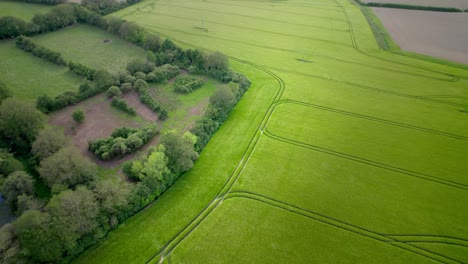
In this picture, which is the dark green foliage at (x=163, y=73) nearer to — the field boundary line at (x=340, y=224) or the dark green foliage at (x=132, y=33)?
the dark green foliage at (x=132, y=33)

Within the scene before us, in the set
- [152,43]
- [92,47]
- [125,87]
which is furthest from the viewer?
[92,47]

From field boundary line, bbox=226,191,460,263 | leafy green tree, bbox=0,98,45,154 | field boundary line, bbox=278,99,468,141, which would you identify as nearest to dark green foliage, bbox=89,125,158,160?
leafy green tree, bbox=0,98,45,154

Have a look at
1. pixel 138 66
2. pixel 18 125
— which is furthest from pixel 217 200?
pixel 138 66

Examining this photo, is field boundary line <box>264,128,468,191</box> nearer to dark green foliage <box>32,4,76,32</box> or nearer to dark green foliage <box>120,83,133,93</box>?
dark green foliage <box>120,83,133,93</box>

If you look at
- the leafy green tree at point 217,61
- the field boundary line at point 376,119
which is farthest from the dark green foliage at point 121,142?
the field boundary line at point 376,119

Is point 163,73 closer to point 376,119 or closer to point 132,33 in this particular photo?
point 132,33
